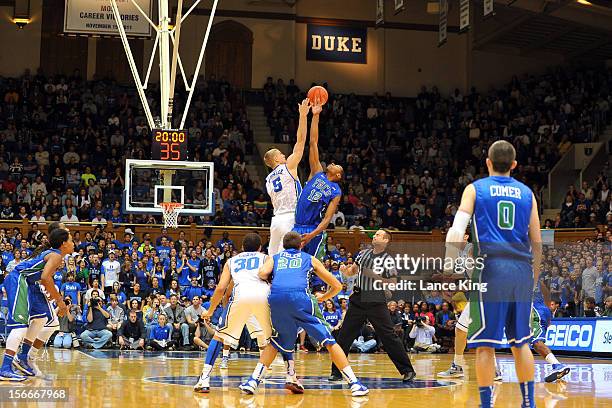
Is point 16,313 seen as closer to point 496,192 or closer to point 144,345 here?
point 496,192

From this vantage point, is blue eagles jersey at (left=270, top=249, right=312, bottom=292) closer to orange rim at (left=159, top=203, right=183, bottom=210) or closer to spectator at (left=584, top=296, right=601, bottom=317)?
orange rim at (left=159, top=203, right=183, bottom=210)

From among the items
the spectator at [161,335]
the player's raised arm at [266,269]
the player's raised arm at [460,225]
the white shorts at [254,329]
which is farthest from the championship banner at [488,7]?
the player's raised arm at [460,225]

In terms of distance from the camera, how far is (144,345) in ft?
61.5

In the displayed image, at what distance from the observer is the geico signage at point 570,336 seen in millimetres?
17906

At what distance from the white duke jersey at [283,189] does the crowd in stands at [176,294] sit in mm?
6883

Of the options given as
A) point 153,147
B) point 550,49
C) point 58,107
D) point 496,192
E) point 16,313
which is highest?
point 550,49

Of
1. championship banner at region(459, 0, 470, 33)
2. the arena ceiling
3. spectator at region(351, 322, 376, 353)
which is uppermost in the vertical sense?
the arena ceiling

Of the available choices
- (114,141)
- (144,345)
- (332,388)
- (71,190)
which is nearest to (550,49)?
(114,141)

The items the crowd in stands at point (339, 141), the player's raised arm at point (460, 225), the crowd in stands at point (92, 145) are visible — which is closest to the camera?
the player's raised arm at point (460, 225)

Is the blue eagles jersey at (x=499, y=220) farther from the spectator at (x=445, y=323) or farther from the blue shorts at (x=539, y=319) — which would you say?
the spectator at (x=445, y=323)

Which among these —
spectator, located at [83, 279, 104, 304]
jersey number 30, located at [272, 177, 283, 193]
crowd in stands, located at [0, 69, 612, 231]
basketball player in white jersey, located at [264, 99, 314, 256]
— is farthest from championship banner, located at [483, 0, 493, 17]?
jersey number 30, located at [272, 177, 283, 193]

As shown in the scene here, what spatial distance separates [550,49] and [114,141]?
1858cm

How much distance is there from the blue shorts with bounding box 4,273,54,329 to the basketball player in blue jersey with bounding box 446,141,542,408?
556 centimetres

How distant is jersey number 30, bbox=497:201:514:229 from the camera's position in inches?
248
